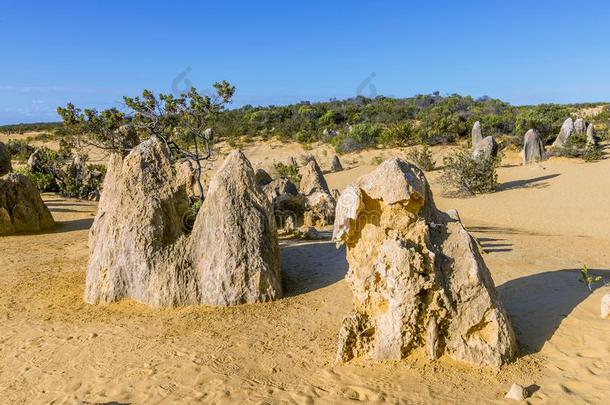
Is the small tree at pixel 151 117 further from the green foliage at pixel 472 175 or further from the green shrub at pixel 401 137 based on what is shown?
the green shrub at pixel 401 137

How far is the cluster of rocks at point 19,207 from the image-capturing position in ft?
40.0

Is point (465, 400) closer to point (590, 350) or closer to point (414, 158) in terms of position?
point (590, 350)

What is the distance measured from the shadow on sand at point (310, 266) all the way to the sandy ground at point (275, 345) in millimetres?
31

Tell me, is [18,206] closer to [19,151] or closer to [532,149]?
[19,151]

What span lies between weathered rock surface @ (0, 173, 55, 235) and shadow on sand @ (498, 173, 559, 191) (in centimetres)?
1701

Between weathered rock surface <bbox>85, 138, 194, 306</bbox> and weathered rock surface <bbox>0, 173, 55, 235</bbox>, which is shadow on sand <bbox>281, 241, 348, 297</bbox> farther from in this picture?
weathered rock surface <bbox>0, 173, 55, 235</bbox>

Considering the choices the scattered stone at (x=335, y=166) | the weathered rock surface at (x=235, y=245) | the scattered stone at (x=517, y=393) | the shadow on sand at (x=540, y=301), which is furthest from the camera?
the scattered stone at (x=335, y=166)

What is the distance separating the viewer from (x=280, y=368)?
17.7 feet

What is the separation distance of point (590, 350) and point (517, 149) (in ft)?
88.6

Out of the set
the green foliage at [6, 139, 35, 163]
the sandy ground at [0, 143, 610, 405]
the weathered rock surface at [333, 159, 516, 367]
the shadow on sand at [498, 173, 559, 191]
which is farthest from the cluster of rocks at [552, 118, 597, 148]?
the green foliage at [6, 139, 35, 163]

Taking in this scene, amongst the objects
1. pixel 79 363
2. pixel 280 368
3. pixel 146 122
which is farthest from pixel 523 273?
pixel 146 122

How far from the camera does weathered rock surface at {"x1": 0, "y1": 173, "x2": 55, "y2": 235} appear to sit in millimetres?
12188

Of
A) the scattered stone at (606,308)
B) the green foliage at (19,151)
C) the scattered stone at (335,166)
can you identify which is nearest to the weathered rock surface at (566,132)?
the scattered stone at (335,166)

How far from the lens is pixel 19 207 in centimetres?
1245
